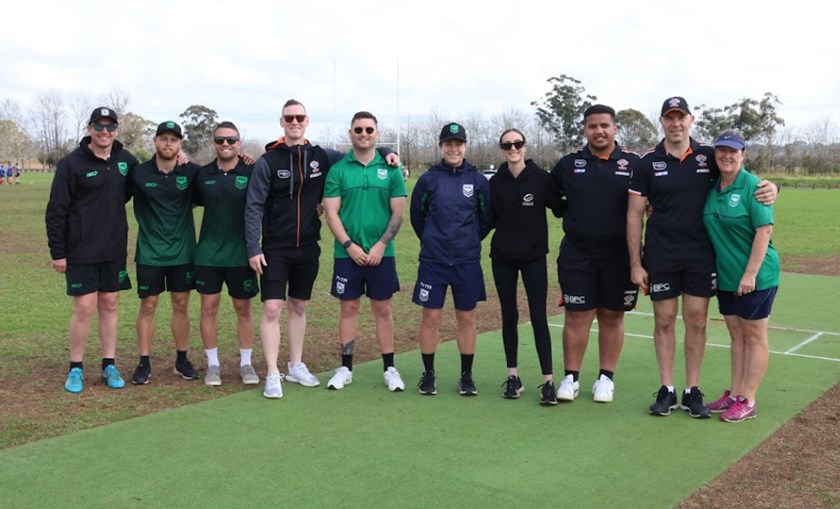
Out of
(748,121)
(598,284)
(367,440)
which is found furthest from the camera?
(748,121)

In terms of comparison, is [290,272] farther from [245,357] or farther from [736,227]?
[736,227]

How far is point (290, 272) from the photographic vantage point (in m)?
6.45

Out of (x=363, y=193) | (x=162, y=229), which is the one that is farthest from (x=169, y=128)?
(x=363, y=193)

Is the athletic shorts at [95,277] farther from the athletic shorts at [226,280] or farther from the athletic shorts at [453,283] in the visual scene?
the athletic shorts at [453,283]

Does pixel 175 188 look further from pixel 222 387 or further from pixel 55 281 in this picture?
pixel 55 281

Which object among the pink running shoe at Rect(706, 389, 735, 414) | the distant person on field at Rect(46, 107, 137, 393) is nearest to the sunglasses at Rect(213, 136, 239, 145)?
the distant person on field at Rect(46, 107, 137, 393)

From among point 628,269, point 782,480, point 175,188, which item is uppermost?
point 175,188

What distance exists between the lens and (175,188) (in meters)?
6.41

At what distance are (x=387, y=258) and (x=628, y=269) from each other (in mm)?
1797

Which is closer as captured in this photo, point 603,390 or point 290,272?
point 603,390

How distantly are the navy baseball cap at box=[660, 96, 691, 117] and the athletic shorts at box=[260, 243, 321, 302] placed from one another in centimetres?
278

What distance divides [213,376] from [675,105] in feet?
13.0

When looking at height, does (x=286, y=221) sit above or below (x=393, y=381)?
above

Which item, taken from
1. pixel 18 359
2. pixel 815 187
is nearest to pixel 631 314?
pixel 18 359
